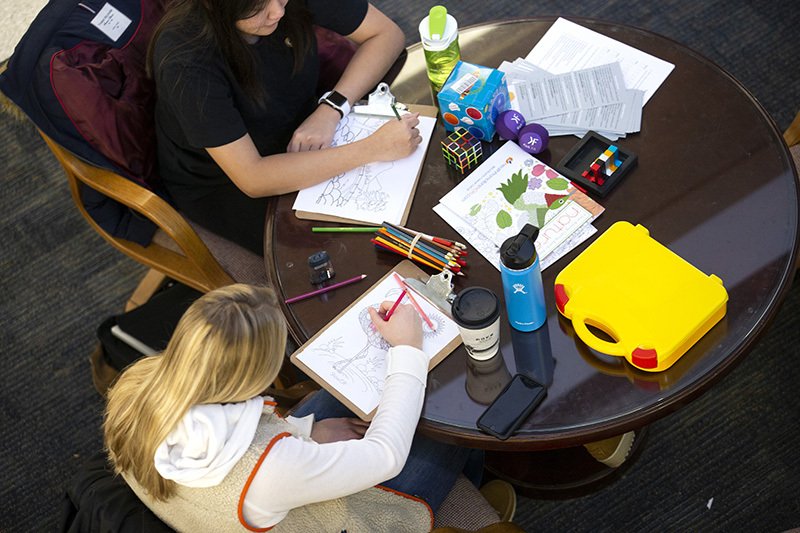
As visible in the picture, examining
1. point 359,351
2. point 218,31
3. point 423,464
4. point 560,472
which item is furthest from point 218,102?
point 560,472

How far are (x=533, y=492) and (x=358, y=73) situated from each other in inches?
46.5

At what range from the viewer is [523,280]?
47.2 inches

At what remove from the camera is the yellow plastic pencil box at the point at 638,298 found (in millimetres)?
1225

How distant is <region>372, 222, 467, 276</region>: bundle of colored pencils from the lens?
1.41 m

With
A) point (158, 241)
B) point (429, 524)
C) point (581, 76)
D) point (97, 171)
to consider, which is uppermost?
point (581, 76)

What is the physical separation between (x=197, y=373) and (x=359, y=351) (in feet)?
1.15

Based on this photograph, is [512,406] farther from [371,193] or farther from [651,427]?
[651,427]

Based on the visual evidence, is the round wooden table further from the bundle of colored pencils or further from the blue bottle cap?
the blue bottle cap

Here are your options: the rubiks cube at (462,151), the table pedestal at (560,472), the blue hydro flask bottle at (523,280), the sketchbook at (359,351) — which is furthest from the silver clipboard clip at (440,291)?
the table pedestal at (560,472)

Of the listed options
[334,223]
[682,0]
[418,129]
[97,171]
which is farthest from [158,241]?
[682,0]

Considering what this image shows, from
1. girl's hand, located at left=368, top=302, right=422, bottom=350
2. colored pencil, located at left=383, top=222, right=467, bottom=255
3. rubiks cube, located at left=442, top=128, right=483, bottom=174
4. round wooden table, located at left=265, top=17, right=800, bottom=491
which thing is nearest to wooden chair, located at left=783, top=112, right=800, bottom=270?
Answer: round wooden table, located at left=265, top=17, right=800, bottom=491

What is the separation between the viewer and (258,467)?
1129 millimetres

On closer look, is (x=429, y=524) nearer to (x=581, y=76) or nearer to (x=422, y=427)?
(x=422, y=427)

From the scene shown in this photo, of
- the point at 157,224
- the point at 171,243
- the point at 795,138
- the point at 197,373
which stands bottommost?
the point at 171,243
